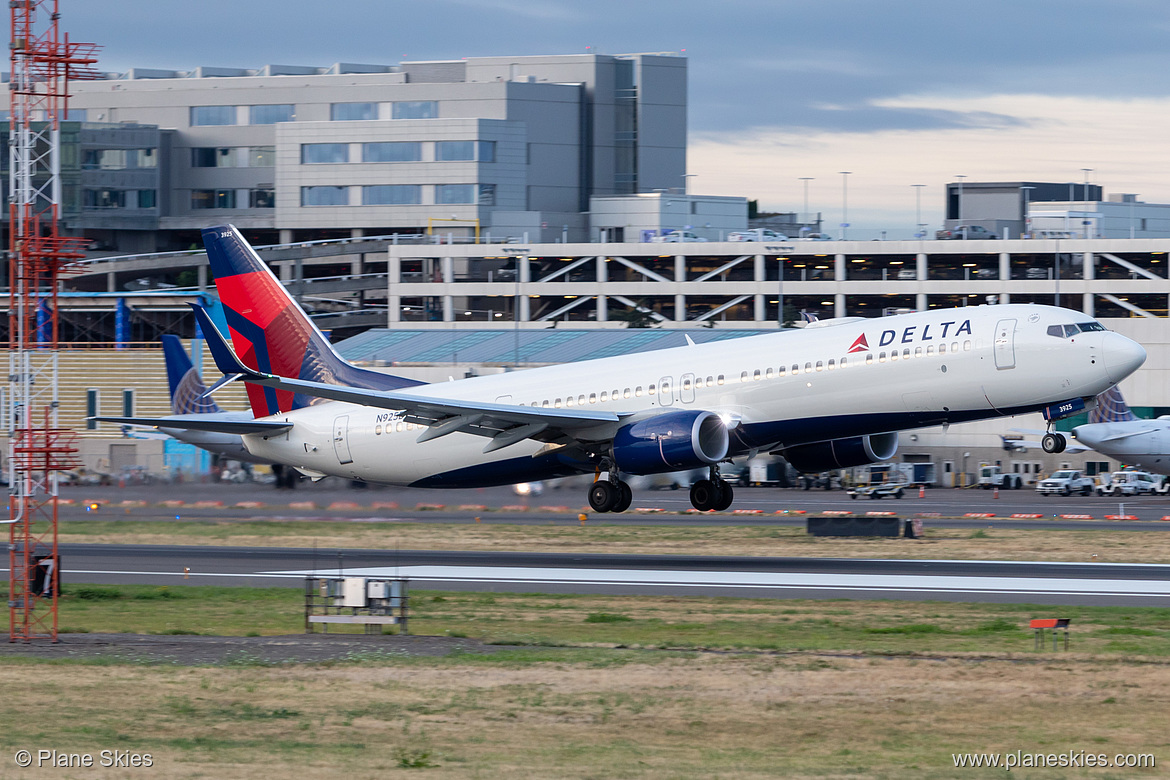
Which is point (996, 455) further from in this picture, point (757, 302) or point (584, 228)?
point (584, 228)

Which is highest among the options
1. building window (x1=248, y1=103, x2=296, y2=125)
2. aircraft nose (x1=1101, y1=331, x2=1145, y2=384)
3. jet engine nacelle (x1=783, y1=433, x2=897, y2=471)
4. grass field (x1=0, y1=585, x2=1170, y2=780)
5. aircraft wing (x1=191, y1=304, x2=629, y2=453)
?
building window (x1=248, y1=103, x2=296, y2=125)

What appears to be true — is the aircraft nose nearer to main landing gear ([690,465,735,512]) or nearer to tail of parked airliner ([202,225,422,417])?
main landing gear ([690,465,735,512])

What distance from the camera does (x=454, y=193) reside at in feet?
436

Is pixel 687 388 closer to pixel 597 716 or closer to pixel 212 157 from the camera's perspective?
pixel 597 716

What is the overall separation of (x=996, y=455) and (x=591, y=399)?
5113 centimetres

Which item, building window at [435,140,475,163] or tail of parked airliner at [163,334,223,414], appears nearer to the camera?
tail of parked airliner at [163,334,223,414]

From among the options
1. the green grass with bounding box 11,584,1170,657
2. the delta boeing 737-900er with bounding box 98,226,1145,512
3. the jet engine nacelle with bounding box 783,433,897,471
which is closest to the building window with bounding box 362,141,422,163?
the delta boeing 737-900er with bounding box 98,226,1145,512

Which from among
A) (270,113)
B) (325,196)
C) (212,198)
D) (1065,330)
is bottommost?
(1065,330)

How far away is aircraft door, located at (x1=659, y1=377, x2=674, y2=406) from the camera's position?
40.9 m

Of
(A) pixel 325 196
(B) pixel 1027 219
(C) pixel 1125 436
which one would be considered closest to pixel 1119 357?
(C) pixel 1125 436

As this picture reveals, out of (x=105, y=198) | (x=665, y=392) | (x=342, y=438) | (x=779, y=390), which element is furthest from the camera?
(x=105, y=198)

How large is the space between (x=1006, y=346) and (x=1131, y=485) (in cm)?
4556

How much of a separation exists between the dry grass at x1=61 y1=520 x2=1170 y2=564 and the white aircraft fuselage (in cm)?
608

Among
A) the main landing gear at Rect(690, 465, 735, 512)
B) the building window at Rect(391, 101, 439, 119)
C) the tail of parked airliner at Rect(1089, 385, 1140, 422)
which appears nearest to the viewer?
the main landing gear at Rect(690, 465, 735, 512)
